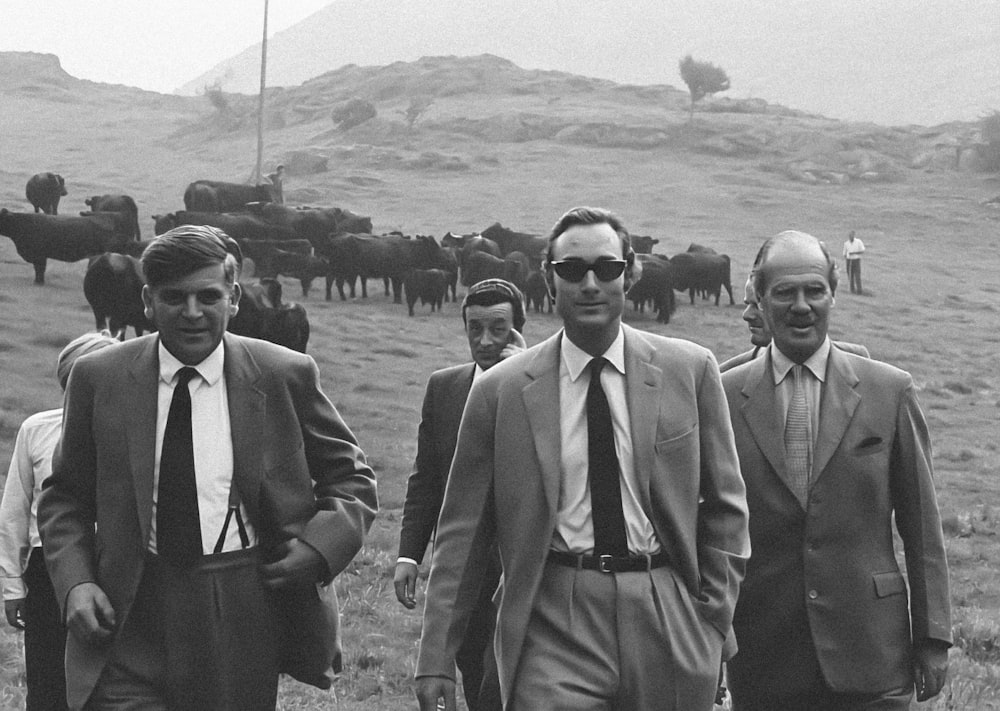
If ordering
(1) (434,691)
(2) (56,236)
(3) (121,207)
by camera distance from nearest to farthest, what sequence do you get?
(1) (434,691) → (2) (56,236) → (3) (121,207)

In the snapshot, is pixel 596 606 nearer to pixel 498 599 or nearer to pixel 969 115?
pixel 498 599

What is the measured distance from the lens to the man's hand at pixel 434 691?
3896 millimetres

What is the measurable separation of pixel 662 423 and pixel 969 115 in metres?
193

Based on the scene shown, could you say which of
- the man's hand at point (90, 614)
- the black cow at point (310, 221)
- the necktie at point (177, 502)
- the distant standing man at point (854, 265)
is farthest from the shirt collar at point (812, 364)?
the distant standing man at point (854, 265)

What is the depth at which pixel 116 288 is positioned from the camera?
21.5 metres

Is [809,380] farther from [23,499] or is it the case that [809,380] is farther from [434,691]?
[23,499]

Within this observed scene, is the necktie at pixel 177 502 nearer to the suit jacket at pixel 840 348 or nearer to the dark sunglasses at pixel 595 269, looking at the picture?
the dark sunglasses at pixel 595 269

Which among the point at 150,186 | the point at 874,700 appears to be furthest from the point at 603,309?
the point at 150,186

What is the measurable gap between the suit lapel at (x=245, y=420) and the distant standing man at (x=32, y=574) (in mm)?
1342

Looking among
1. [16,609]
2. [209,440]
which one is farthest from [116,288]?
[209,440]

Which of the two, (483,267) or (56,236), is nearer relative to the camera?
(56,236)

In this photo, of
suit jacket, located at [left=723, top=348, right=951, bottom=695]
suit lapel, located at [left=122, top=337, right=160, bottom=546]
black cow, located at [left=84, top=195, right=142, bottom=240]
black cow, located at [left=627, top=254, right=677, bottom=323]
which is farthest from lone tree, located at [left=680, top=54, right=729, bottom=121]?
suit lapel, located at [left=122, top=337, right=160, bottom=546]

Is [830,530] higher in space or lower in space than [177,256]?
lower

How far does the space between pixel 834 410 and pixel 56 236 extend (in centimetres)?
2463
